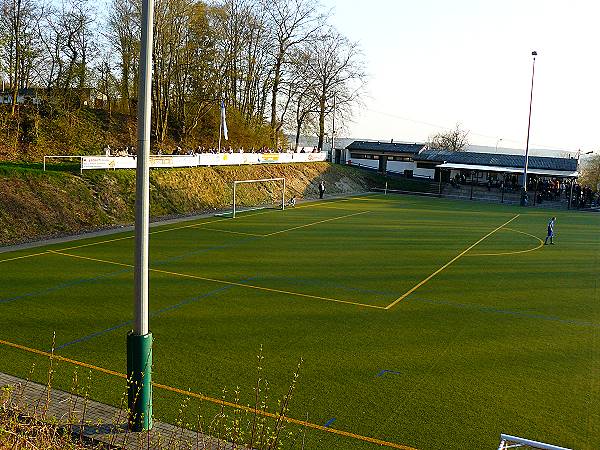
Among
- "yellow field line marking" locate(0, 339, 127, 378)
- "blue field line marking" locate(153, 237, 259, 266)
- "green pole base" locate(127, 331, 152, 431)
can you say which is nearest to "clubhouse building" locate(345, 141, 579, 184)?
"blue field line marking" locate(153, 237, 259, 266)

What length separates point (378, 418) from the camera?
9102mm

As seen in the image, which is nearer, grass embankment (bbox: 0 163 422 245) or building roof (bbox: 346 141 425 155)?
grass embankment (bbox: 0 163 422 245)

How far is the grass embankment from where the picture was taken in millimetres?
24109

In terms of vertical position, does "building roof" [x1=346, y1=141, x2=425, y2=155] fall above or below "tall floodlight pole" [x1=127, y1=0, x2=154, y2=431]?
above

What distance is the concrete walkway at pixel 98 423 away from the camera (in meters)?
7.73

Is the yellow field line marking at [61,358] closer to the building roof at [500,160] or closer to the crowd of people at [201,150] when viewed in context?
the crowd of people at [201,150]

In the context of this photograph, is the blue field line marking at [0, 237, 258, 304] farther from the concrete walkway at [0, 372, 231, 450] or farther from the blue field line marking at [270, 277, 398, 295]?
the concrete walkway at [0, 372, 231, 450]

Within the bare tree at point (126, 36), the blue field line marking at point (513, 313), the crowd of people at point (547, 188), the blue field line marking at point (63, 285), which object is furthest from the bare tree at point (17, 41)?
the crowd of people at point (547, 188)

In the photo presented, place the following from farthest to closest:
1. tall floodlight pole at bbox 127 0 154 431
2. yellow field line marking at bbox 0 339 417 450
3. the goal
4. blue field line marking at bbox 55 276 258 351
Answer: the goal, blue field line marking at bbox 55 276 258 351, yellow field line marking at bbox 0 339 417 450, tall floodlight pole at bbox 127 0 154 431

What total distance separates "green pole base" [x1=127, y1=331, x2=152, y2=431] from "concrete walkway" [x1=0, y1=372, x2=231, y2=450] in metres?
0.18

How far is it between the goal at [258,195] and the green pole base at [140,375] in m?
28.4

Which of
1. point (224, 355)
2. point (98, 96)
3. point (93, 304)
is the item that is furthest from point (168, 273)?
point (98, 96)

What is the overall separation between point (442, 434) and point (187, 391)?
422 cm

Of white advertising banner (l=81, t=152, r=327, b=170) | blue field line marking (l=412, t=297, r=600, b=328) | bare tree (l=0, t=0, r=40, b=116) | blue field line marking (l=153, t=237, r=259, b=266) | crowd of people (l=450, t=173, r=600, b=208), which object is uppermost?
bare tree (l=0, t=0, r=40, b=116)
